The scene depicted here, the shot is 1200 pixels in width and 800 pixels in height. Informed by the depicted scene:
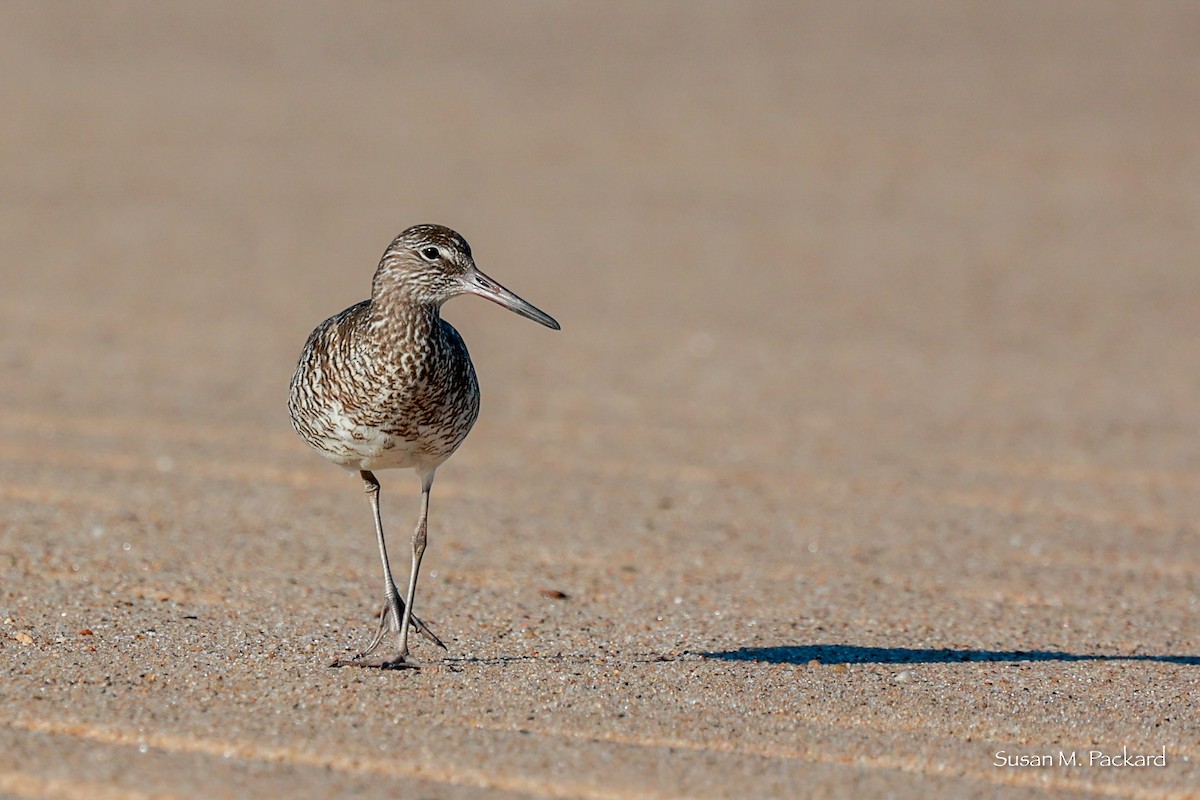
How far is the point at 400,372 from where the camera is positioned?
630 centimetres

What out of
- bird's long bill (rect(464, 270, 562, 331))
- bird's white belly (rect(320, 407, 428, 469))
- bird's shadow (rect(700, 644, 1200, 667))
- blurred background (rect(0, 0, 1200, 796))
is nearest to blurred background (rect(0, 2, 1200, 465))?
blurred background (rect(0, 0, 1200, 796))

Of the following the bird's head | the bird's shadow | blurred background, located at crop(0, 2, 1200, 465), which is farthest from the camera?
blurred background, located at crop(0, 2, 1200, 465)

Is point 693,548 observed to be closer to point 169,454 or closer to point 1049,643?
point 1049,643

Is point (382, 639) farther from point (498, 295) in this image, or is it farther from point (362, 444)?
point (498, 295)

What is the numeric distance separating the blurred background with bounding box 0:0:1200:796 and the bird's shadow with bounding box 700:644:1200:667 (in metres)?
0.12

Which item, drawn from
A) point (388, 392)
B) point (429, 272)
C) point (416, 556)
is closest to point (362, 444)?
point (388, 392)

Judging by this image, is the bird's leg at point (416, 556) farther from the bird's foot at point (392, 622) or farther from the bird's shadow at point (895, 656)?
the bird's shadow at point (895, 656)

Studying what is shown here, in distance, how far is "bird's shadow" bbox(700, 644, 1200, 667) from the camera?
718 cm

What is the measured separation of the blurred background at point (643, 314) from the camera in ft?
27.8

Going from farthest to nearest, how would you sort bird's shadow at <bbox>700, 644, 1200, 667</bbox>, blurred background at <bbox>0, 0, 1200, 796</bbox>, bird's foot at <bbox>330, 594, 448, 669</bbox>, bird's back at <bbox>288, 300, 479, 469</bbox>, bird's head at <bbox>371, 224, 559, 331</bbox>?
1. blurred background at <bbox>0, 0, 1200, 796</bbox>
2. bird's shadow at <bbox>700, 644, 1200, 667</bbox>
3. bird's foot at <bbox>330, 594, 448, 669</bbox>
4. bird's head at <bbox>371, 224, 559, 331</bbox>
5. bird's back at <bbox>288, 300, 479, 469</bbox>

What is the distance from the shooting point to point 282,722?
18.8 feet

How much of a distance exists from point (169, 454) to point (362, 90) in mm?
15124

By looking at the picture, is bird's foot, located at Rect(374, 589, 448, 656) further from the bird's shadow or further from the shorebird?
the bird's shadow

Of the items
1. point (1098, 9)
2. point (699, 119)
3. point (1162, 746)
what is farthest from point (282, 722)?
point (1098, 9)
